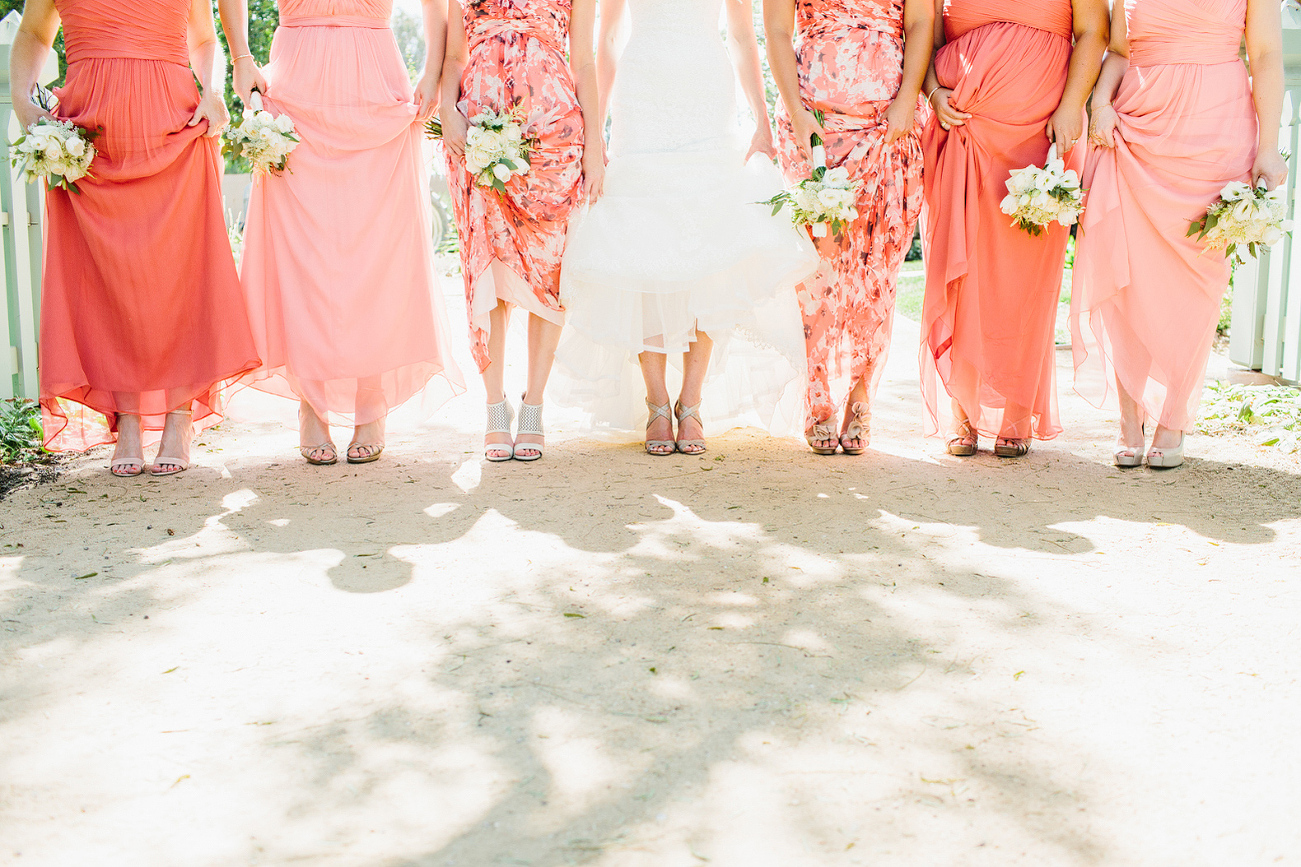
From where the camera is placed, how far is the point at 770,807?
1.96m

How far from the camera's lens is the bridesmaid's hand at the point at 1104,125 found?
432 cm

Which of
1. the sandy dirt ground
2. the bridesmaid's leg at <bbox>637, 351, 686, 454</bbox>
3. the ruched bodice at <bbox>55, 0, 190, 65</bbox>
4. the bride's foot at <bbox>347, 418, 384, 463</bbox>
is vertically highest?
the ruched bodice at <bbox>55, 0, 190, 65</bbox>

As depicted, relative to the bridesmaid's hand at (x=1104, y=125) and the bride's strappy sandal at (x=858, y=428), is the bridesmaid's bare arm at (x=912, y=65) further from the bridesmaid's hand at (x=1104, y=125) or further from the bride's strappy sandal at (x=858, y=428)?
the bride's strappy sandal at (x=858, y=428)

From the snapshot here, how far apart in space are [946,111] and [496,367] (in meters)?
2.08

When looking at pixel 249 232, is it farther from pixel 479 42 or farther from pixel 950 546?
pixel 950 546

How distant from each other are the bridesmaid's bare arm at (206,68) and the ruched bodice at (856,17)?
2.40 meters

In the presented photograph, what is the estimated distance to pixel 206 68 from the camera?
4.53 m

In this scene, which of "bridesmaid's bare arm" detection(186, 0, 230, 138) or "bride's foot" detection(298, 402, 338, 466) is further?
"bride's foot" detection(298, 402, 338, 466)

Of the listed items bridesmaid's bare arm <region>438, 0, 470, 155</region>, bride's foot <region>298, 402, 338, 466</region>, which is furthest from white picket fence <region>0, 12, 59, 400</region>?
bridesmaid's bare arm <region>438, 0, 470, 155</region>

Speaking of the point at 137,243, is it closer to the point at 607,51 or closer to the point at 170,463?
the point at 170,463

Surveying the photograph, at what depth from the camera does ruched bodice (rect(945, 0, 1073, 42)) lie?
4.34 m

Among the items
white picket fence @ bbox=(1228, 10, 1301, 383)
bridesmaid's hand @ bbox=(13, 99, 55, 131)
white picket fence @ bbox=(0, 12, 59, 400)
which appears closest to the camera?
bridesmaid's hand @ bbox=(13, 99, 55, 131)

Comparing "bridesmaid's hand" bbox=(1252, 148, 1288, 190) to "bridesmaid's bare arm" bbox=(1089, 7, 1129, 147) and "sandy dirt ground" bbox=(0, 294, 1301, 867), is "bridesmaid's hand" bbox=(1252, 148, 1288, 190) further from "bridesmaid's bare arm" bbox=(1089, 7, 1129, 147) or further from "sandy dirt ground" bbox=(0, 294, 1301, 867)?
"sandy dirt ground" bbox=(0, 294, 1301, 867)

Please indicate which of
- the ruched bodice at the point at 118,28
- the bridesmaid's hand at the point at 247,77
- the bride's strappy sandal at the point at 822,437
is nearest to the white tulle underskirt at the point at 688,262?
the bride's strappy sandal at the point at 822,437
